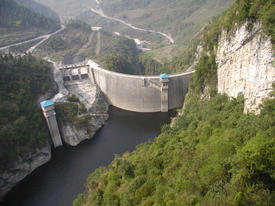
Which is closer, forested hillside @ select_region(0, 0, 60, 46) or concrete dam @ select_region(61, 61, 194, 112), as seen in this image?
concrete dam @ select_region(61, 61, 194, 112)

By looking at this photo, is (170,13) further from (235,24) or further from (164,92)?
(235,24)

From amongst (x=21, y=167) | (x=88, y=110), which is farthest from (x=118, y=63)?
(x=21, y=167)

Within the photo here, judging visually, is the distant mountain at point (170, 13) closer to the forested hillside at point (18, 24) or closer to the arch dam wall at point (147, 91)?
the arch dam wall at point (147, 91)

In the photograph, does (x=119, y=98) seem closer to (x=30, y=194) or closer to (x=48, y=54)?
A: (x=30, y=194)

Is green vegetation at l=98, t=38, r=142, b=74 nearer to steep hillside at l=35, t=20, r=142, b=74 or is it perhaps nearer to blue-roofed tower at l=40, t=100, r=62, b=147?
steep hillside at l=35, t=20, r=142, b=74

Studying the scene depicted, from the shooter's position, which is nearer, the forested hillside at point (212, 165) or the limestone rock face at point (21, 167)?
the forested hillside at point (212, 165)

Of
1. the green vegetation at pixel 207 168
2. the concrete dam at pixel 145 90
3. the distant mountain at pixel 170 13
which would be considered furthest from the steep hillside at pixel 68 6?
the green vegetation at pixel 207 168

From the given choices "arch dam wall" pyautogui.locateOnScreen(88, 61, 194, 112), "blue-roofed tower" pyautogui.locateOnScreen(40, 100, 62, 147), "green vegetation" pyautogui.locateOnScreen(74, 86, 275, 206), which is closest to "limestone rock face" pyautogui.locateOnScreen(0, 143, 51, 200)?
"blue-roofed tower" pyautogui.locateOnScreen(40, 100, 62, 147)
